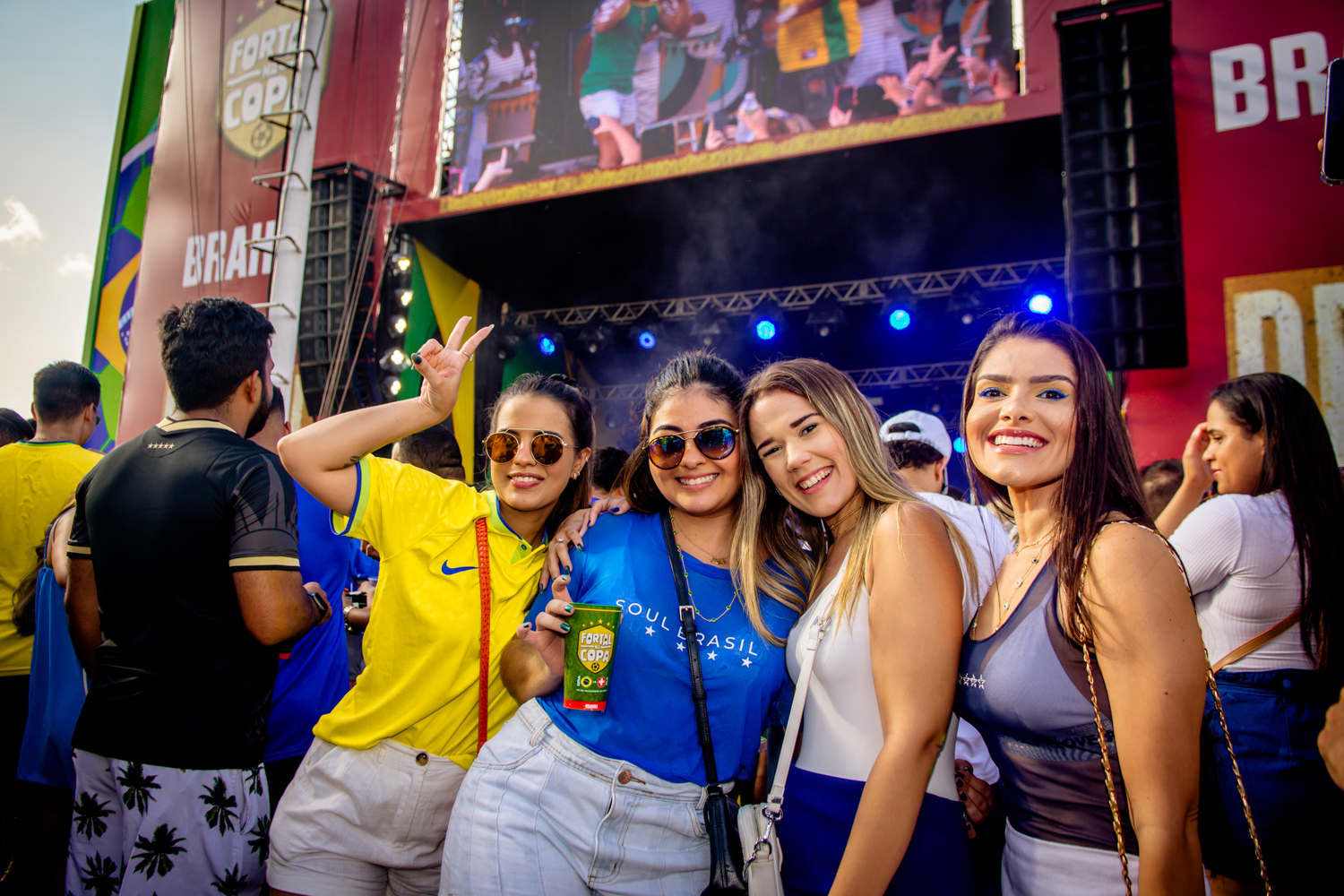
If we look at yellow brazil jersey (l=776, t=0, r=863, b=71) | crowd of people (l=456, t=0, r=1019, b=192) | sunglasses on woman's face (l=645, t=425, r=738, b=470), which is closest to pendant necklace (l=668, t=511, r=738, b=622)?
sunglasses on woman's face (l=645, t=425, r=738, b=470)

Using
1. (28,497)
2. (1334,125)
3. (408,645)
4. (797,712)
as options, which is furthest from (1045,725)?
(28,497)

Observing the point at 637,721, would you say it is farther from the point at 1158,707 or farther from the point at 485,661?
the point at 1158,707

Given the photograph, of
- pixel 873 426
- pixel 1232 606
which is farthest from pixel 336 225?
pixel 1232 606

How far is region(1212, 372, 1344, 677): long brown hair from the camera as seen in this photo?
2.46m

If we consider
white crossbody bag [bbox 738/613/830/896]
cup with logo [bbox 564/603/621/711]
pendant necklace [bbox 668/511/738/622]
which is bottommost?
white crossbody bag [bbox 738/613/830/896]

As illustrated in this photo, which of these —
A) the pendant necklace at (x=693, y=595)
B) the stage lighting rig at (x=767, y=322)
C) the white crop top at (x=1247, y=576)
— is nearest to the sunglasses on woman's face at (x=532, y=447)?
the pendant necklace at (x=693, y=595)

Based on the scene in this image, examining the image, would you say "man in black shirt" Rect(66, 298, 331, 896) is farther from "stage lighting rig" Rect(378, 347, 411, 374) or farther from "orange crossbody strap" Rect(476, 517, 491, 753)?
"stage lighting rig" Rect(378, 347, 411, 374)

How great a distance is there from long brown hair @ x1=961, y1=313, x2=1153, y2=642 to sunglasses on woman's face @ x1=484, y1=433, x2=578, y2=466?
53.7 inches

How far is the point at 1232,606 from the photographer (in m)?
2.59

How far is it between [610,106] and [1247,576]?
8.92 meters

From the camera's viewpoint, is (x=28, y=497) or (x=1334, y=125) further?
(x=28, y=497)

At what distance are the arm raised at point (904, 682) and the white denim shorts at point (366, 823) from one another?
1160 millimetres

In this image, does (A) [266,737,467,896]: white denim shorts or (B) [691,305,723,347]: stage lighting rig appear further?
(B) [691,305,723,347]: stage lighting rig

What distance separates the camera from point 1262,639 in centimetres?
252
